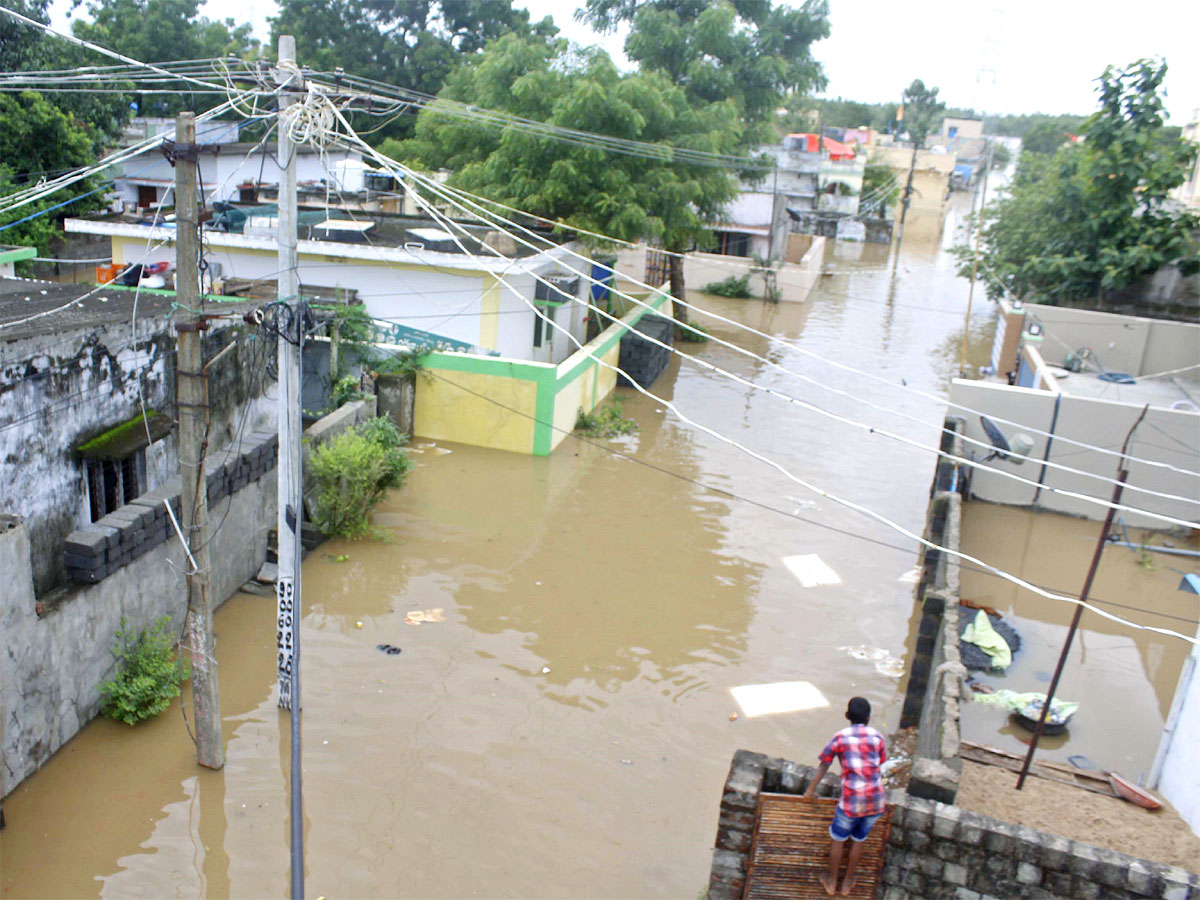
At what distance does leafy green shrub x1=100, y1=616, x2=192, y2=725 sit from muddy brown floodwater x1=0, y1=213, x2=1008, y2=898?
0.56ft

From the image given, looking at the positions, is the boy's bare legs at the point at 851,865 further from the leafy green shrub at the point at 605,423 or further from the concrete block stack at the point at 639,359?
the concrete block stack at the point at 639,359

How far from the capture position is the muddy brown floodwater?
22.4 feet

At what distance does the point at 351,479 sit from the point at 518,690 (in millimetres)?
3888

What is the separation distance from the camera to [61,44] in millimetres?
23234

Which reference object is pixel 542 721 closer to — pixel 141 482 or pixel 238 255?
pixel 141 482

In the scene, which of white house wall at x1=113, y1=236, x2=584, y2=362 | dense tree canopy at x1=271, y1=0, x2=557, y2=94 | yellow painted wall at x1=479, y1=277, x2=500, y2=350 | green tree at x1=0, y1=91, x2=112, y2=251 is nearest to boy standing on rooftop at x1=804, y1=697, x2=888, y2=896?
white house wall at x1=113, y1=236, x2=584, y2=362

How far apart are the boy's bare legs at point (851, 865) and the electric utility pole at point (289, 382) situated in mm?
3437

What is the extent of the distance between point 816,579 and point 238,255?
37.6 feet

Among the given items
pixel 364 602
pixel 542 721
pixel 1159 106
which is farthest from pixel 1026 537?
pixel 1159 106

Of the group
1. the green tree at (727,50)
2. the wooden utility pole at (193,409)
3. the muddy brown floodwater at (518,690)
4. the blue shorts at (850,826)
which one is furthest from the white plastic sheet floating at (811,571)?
the green tree at (727,50)

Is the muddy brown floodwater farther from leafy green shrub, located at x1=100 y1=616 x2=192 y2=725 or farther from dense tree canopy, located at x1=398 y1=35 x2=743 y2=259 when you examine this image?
dense tree canopy, located at x1=398 y1=35 x2=743 y2=259

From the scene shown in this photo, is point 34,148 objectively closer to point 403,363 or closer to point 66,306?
point 403,363

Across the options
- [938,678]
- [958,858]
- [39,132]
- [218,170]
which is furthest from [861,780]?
[218,170]

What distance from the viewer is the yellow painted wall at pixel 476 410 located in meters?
15.3
